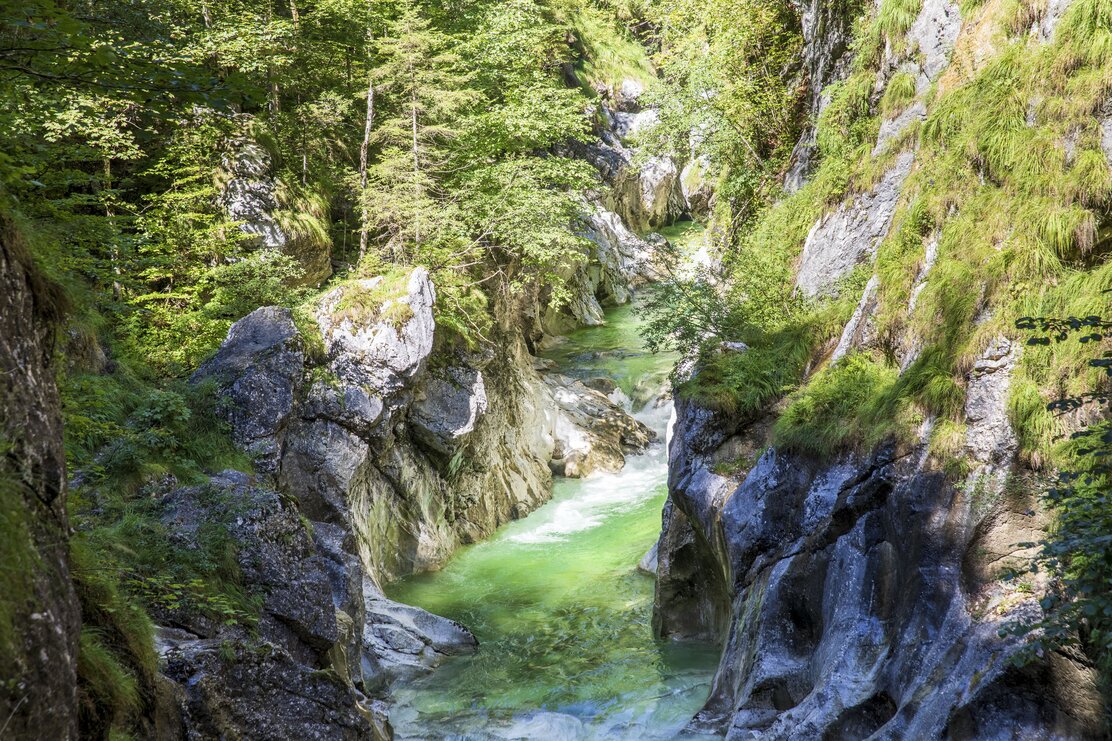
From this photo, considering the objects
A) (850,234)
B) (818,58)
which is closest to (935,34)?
(850,234)

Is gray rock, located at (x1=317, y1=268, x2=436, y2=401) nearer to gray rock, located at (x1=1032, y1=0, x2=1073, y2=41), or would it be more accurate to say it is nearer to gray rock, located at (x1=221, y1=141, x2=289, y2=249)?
gray rock, located at (x1=221, y1=141, x2=289, y2=249)

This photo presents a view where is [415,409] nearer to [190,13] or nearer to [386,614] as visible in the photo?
[386,614]

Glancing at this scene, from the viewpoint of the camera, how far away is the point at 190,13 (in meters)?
14.6

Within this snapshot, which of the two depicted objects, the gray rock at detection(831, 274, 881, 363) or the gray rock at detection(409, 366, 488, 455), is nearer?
the gray rock at detection(831, 274, 881, 363)

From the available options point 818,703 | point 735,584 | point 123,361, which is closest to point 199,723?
point 818,703

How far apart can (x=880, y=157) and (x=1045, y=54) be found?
10.9ft

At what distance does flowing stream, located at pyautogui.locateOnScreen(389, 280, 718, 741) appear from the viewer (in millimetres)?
9492

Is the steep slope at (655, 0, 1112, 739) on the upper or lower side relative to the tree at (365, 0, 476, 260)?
lower

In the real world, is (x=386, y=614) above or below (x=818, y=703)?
below

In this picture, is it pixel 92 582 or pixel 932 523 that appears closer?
pixel 92 582

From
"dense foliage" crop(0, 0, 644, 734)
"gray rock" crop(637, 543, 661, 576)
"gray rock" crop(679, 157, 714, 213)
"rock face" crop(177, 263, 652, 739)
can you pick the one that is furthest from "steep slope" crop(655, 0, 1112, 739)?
"gray rock" crop(679, 157, 714, 213)

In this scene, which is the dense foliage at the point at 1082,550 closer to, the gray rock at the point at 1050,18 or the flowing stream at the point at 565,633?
the flowing stream at the point at 565,633

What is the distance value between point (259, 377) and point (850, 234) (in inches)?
367

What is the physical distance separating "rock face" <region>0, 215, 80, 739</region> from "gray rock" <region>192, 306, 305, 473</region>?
6.99 metres
